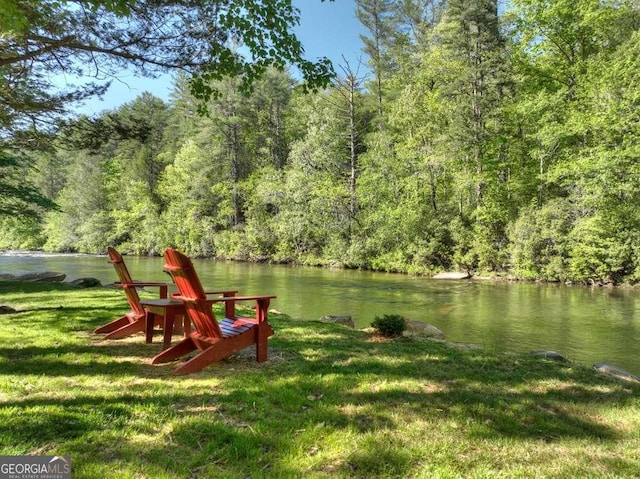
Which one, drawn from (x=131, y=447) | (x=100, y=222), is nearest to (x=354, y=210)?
(x=131, y=447)

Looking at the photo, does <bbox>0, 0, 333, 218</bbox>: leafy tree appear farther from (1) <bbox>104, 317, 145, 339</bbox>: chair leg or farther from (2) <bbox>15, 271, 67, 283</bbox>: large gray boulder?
(2) <bbox>15, 271, 67, 283</bbox>: large gray boulder

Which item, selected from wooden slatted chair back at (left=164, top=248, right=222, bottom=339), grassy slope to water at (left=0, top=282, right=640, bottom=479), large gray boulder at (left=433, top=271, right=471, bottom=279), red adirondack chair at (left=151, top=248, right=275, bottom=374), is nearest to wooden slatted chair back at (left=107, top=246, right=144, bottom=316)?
grassy slope to water at (left=0, top=282, right=640, bottom=479)

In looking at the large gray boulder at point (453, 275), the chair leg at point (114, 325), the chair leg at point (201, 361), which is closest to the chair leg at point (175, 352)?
the chair leg at point (201, 361)

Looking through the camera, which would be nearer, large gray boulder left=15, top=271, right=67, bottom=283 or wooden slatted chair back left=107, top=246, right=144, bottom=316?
wooden slatted chair back left=107, top=246, right=144, bottom=316

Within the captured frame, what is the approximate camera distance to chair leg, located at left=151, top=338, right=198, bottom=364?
448 centimetres

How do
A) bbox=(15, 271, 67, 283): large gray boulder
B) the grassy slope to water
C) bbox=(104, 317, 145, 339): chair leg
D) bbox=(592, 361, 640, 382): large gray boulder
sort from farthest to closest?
bbox=(15, 271, 67, 283): large gray boulder → bbox=(104, 317, 145, 339): chair leg → bbox=(592, 361, 640, 382): large gray boulder → the grassy slope to water

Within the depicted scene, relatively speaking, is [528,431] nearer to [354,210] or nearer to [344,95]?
[354,210]

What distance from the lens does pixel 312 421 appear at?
3.12 m

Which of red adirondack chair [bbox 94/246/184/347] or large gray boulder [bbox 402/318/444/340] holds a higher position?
red adirondack chair [bbox 94/246/184/347]

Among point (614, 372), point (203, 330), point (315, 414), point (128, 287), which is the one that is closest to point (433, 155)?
point (614, 372)

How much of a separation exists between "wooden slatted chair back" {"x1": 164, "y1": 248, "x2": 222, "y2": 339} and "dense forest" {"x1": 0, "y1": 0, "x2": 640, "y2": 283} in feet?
16.9

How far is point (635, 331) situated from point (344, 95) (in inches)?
999

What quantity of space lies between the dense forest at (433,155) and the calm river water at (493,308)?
390 centimetres

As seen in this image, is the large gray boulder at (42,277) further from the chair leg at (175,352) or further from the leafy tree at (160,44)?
the chair leg at (175,352)
